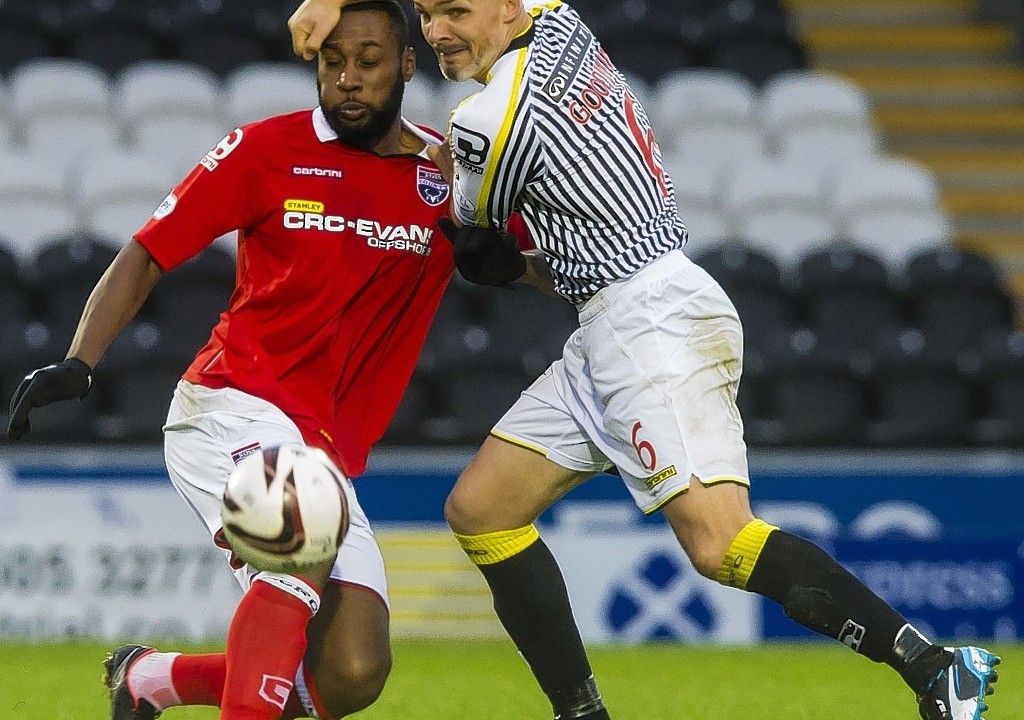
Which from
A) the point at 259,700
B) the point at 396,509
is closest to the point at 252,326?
the point at 259,700

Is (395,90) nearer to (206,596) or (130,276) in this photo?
(130,276)

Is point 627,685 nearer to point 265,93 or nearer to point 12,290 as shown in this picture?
point 12,290

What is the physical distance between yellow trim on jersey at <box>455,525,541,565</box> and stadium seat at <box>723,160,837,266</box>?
633 cm

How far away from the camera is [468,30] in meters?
4.22

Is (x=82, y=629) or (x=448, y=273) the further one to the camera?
(x=82, y=629)

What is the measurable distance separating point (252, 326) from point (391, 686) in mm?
2539

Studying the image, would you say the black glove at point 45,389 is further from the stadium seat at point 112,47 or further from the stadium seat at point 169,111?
the stadium seat at point 112,47

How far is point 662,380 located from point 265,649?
1.18 metres

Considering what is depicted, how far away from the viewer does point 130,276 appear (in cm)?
422

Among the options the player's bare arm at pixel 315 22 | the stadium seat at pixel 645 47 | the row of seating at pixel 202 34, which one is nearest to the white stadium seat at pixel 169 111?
the row of seating at pixel 202 34

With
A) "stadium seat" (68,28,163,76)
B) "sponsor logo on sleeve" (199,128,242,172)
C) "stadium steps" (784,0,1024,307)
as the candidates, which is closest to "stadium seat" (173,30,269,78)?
"stadium seat" (68,28,163,76)

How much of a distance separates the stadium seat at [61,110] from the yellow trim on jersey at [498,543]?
693cm

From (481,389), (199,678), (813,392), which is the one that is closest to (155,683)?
(199,678)

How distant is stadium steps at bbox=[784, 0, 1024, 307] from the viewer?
41.1 feet
